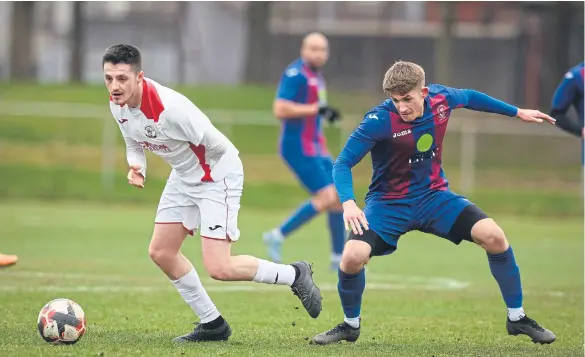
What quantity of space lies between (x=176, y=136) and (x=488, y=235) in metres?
2.06

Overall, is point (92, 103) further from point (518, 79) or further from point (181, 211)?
point (181, 211)

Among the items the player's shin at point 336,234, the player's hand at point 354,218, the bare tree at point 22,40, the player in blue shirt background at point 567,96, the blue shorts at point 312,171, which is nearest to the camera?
the player's hand at point 354,218

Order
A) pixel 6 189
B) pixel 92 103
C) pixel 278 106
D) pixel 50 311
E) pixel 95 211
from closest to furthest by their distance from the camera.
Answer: pixel 50 311 → pixel 278 106 → pixel 95 211 → pixel 6 189 → pixel 92 103

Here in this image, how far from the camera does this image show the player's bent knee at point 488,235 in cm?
681

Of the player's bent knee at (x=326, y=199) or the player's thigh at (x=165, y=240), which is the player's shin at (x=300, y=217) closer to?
the player's bent knee at (x=326, y=199)

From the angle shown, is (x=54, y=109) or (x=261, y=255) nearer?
(x=261, y=255)

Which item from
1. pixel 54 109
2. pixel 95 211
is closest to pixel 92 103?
pixel 54 109

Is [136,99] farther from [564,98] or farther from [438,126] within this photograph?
[564,98]

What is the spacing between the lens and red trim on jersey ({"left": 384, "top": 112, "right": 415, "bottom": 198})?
691cm

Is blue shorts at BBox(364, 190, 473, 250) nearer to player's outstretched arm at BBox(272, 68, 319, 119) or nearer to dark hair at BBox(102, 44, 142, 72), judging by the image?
dark hair at BBox(102, 44, 142, 72)

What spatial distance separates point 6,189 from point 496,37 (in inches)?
574

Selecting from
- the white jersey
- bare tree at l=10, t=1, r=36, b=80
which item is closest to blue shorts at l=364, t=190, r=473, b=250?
the white jersey

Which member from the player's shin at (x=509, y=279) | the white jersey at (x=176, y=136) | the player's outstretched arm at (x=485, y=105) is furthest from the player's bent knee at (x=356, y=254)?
the player's outstretched arm at (x=485, y=105)

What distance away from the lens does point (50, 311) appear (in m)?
6.59
